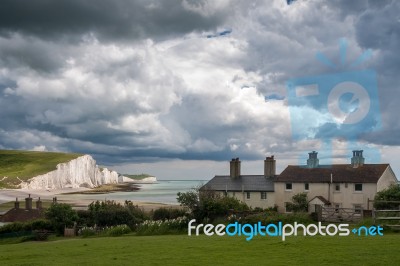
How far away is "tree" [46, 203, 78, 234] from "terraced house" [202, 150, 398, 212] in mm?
24549

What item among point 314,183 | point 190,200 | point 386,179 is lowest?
point 190,200

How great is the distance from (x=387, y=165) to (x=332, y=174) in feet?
24.3

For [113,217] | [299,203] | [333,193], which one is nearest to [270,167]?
[299,203]

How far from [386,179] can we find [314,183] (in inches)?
366

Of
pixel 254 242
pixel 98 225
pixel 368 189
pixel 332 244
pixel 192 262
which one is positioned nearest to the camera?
pixel 192 262

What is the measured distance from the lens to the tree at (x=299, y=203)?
194 feet

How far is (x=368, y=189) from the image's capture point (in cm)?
5681

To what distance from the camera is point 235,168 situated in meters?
70.9

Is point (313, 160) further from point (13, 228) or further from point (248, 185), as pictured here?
point (13, 228)

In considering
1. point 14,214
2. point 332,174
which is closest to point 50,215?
point 14,214

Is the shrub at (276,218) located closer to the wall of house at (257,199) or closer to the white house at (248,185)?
the white house at (248,185)

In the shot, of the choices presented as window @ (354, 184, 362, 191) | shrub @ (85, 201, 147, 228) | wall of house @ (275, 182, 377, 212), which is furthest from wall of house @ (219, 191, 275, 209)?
shrub @ (85, 201, 147, 228)

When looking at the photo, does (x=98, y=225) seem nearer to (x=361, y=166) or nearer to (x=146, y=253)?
(x=146, y=253)

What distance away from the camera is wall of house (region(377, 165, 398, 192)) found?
57312mm
